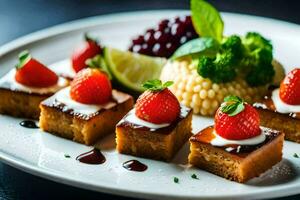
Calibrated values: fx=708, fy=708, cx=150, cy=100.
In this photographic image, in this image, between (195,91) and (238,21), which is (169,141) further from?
(238,21)

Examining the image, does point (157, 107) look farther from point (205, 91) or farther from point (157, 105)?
point (205, 91)

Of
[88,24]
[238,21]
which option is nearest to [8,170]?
[88,24]

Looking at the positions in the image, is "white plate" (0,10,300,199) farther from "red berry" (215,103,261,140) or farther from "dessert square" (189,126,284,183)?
"red berry" (215,103,261,140)

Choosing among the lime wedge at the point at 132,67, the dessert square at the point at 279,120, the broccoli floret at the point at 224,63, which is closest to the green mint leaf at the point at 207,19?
the broccoli floret at the point at 224,63

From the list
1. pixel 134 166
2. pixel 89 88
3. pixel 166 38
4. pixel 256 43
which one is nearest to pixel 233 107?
pixel 134 166

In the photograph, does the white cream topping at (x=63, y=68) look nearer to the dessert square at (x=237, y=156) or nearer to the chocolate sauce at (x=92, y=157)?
the chocolate sauce at (x=92, y=157)

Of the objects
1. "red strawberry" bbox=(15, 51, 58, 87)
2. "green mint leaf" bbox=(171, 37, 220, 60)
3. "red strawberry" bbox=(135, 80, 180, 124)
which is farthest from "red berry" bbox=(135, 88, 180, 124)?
"red strawberry" bbox=(15, 51, 58, 87)
